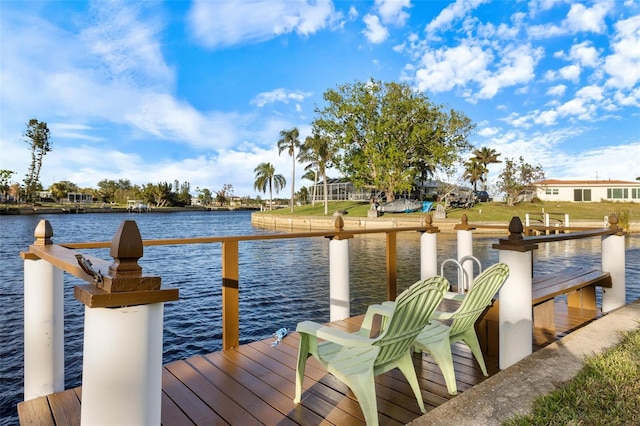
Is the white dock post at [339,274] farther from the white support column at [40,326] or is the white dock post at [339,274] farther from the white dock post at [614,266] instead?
the white dock post at [614,266]

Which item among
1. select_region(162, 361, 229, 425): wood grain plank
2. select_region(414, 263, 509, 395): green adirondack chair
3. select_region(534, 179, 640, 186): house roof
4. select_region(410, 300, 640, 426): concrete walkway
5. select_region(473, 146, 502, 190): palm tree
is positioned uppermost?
select_region(473, 146, 502, 190): palm tree

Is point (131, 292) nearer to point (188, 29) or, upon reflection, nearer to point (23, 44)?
point (188, 29)

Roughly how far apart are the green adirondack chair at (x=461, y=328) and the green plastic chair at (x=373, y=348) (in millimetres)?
287

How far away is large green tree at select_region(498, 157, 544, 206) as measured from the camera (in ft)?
123

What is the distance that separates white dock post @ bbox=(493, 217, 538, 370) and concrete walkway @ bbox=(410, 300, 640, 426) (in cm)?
19

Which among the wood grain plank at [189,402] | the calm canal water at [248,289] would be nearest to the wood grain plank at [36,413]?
the wood grain plank at [189,402]

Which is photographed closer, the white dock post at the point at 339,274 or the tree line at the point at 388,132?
the white dock post at the point at 339,274

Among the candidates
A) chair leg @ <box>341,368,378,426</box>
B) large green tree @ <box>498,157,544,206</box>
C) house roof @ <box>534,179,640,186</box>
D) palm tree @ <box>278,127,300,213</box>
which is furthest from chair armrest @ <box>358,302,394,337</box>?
house roof @ <box>534,179,640,186</box>

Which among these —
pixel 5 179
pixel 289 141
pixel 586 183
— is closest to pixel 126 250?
pixel 289 141

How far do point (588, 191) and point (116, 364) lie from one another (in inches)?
2174

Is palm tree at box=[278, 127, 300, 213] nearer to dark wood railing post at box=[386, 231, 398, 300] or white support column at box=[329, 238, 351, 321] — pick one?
dark wood railing post at box=[386, 231, 398, 300]

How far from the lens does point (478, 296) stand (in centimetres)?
258

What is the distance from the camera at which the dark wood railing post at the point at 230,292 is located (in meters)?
3.20

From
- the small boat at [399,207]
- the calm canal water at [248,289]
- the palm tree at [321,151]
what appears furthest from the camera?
the palm tree at [321,151]
